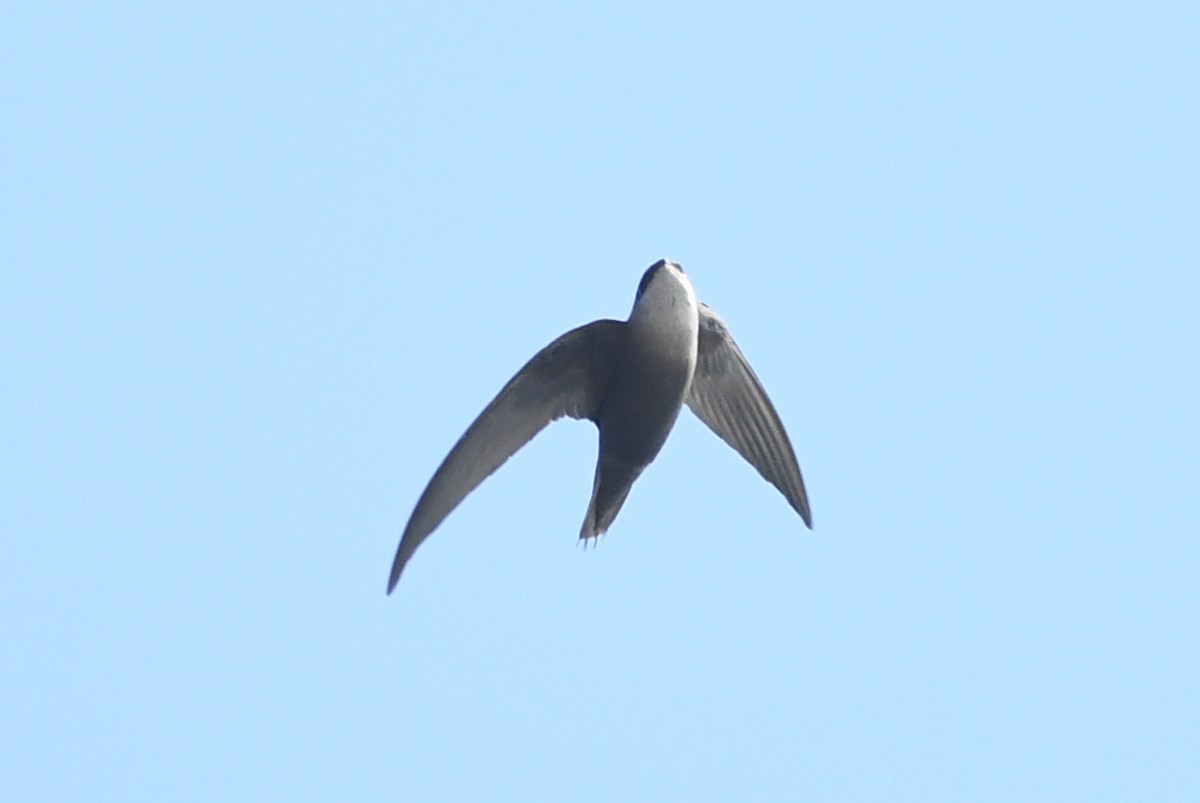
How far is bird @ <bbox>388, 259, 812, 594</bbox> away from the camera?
11.7m

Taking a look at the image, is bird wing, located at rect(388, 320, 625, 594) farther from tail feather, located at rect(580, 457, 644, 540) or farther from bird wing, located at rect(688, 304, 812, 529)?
bird wing, located at rect(688, 304, 812, 529)

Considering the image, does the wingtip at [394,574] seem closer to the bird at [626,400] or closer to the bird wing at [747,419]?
the bird at [626,400]

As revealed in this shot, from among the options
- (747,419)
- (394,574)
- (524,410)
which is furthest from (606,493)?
(394,574)

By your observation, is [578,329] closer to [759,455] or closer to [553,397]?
[553,397]

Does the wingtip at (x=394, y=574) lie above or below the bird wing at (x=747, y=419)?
below

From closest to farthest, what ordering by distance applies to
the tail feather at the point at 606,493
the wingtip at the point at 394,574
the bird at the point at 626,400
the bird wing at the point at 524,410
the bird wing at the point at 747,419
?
the wingtip at the point at 394,574 < the bird at the point at 626,400 < the bird wing at the point at 524,410 < the tail feather at the point at 606,493 < the bird wing at the point at 747,419

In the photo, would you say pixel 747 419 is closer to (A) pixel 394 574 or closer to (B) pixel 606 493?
(B) pixel 606 493

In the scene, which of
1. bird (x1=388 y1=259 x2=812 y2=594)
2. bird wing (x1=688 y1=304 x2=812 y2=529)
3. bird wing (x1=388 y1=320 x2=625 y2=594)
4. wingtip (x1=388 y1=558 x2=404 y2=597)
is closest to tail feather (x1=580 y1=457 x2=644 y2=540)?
bird (x1=388 y1=259 x2=812 y2=594)

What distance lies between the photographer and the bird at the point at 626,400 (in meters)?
11.7

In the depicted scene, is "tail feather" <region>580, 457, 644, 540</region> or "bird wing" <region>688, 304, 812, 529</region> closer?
"tail feather" <region>580, 457, 644, 540</region>

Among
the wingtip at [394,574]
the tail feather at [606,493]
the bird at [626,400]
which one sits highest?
the bird at [626,400]

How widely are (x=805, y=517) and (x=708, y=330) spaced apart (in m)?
1.10

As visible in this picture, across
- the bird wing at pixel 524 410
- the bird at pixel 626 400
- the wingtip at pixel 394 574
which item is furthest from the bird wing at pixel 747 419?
the wingtip at pixel 394 574

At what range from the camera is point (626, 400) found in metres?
11.8
